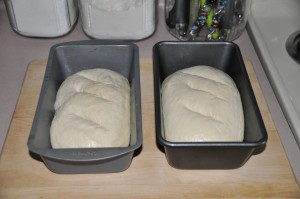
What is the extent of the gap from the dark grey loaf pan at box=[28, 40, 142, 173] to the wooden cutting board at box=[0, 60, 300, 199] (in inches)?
1.1

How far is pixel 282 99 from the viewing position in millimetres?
868

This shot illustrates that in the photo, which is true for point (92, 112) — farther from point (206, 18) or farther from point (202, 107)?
point (206, 18)

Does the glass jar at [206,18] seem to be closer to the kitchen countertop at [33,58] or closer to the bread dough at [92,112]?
the kitchen countertop at [33,58]

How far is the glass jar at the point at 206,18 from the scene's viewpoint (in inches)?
37.9

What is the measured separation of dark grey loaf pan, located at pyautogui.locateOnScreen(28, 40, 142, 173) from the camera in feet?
2.05

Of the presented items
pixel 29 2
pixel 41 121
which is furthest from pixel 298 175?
pixel 29 2

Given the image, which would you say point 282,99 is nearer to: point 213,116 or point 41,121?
point 213,116

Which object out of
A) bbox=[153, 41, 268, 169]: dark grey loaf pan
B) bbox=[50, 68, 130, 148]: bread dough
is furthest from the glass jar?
bbox=[50, 68, 130, 148]: bread dough

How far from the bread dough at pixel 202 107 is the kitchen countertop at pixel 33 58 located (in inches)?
6.0

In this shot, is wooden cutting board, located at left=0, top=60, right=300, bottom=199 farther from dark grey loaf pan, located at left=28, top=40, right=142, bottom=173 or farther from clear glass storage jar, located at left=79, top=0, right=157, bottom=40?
clear glass storage jar, located at left=79, top=0, right=157, bottom=40

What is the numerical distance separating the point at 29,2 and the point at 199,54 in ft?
1.55

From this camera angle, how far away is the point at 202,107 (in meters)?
0.73

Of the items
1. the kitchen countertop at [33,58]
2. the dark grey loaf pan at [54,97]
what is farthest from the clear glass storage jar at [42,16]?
the dark grey loaf pan at [54,97]

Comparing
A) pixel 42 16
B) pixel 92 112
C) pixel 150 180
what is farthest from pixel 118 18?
pixel 150 180
